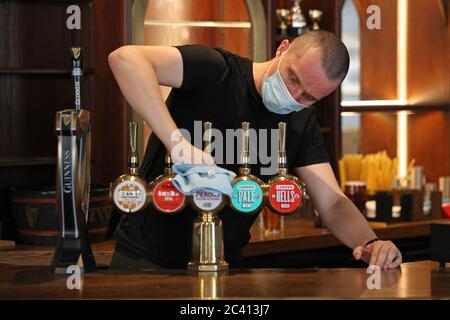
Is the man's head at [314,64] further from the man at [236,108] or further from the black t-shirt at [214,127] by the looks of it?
the black t-shirt at [214,127]

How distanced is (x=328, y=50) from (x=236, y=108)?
36cm

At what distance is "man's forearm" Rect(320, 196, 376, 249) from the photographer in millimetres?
2744

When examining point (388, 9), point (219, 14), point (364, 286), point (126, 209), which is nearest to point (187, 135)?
point (126, 209)

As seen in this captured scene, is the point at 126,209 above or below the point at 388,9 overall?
below

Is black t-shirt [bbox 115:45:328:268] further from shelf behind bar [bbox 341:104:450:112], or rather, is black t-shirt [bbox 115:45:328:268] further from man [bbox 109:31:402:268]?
shelf behind bar [bbox 341:104:450:112]

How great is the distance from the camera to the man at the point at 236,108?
2.59 meters

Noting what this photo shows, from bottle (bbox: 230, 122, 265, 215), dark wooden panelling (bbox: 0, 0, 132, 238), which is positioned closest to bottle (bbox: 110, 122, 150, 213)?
bottle (bbox: 230, 122, 265, 215)

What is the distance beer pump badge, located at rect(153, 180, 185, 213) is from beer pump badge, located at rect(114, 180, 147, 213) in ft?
0.11

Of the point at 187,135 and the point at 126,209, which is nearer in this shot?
the point at 126,209

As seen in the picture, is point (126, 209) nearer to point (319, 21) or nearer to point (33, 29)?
point (33, 29)

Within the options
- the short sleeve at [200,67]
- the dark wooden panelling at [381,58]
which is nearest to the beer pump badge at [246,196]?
the short sleeve at [200,67]

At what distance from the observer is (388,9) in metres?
5.37

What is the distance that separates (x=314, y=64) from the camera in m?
2.60
